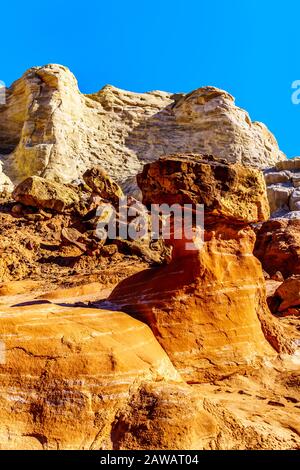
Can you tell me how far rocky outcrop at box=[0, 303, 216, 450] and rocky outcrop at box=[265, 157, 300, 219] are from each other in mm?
15831

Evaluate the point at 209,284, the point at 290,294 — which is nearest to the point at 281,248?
the point at 290,294

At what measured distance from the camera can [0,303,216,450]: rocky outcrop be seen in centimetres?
308

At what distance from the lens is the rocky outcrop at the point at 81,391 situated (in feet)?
10.1

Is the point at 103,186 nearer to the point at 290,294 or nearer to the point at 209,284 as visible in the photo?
the point at 290,294

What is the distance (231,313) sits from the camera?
16.5 ft

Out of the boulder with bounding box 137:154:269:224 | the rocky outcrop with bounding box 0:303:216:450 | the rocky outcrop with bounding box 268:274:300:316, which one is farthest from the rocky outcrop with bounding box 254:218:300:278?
the rocky outcrop with bounding box 0:303:216:450

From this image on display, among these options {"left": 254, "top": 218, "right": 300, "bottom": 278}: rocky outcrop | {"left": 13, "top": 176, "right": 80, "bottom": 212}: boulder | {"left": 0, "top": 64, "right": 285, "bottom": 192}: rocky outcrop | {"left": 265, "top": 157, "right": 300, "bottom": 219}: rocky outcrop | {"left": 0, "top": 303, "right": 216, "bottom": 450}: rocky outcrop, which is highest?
{"left": 0, "top": 64, "right": 285, "bottom": 192}: rocky outcrop

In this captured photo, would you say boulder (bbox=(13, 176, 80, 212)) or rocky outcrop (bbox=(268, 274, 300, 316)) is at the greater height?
boulder (bbox=(13, 176, 80, 212))

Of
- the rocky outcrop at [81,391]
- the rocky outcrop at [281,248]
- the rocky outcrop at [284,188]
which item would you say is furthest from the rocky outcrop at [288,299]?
the rocky outcrop at [284,188]

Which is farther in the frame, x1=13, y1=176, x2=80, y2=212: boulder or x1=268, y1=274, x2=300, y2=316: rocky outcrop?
x1=13, y1=176, x2=80, y2=212: boulder

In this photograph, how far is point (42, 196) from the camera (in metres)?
13.3

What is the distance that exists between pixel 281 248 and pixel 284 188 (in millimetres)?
9553

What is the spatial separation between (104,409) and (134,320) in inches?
50.1

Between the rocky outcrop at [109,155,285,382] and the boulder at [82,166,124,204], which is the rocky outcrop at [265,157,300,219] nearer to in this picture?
the boulder at [82,166,124,204]
